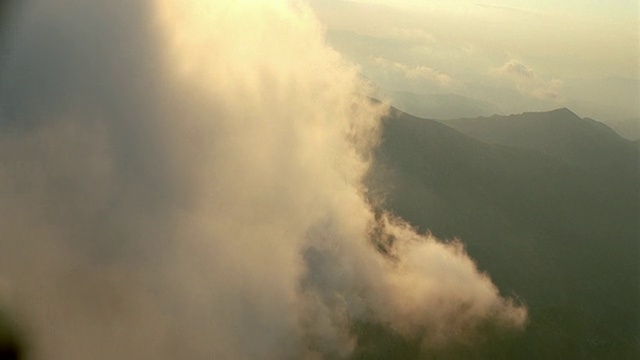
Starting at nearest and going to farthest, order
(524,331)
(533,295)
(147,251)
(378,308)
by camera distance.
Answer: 1. (147,251)
2. (378,308)
3. (524,331)
4. (533,295)

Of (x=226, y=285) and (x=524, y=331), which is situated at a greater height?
(x=524, y=331)

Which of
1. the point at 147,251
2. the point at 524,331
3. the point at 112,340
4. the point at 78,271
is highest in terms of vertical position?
the point at 524,331

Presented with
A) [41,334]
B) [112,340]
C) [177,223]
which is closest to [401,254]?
[177,223]

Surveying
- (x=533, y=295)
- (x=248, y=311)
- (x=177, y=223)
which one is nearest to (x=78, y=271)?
(x=177, y=223)

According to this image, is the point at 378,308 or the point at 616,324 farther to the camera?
the point at 616,324

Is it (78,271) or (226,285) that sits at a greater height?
(226,285)

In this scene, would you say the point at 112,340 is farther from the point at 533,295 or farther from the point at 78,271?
the point at 533,295

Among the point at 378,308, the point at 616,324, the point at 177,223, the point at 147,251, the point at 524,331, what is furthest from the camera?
the point at 616,324

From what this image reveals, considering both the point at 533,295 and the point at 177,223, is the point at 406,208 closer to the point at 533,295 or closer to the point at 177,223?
the point at 533,295

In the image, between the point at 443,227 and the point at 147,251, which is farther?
the point at 443,227
